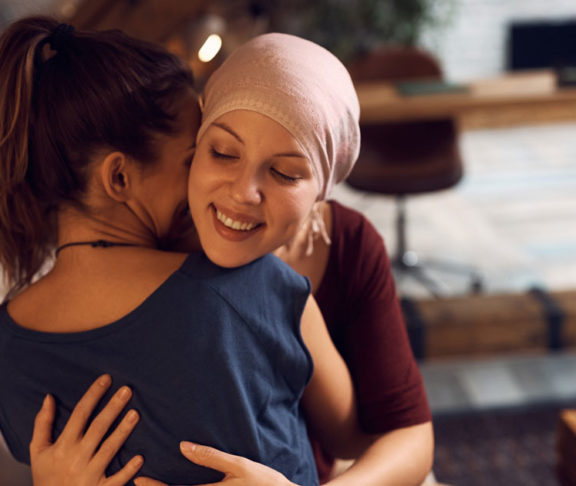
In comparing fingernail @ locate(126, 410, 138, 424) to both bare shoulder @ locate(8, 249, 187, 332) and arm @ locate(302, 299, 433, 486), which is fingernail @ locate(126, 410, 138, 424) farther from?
arm @ locate(302, 299, 433, 486)

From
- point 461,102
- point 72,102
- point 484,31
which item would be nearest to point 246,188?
point 72,102

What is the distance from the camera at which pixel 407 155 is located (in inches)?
137

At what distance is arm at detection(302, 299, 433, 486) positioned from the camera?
106 cm

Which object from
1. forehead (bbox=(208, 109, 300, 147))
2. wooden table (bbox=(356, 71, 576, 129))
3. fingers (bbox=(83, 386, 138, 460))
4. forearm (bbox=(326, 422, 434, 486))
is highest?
forehead (bbox=(208, 109, 300, 147))

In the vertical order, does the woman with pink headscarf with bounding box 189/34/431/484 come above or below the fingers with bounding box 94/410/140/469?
above

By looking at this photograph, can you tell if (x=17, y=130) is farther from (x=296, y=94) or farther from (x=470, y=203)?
(x=470, y=203)

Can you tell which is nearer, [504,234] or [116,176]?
[116,176]

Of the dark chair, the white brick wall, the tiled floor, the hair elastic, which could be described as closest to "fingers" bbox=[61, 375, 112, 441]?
the hair elastic

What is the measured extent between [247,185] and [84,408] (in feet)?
1.18

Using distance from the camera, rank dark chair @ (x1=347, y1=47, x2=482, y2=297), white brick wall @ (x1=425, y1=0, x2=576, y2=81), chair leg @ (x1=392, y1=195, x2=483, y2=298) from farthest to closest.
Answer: white brick wall @ (x1=425, y1=0, x2=576, y2=81) → chair leg @ (x1=392, y1=195, x2=483, y2=298) → dark chair @ (x1=347, y1=47, x2=482, y2=297)

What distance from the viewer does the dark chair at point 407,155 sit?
3266 millimetres

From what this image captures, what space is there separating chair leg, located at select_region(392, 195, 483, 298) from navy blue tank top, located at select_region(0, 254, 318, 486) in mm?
2557

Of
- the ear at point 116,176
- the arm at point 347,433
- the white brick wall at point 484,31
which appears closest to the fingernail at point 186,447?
the arm at point 347,433

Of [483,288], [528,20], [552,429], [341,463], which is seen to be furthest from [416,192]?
[528,20]
